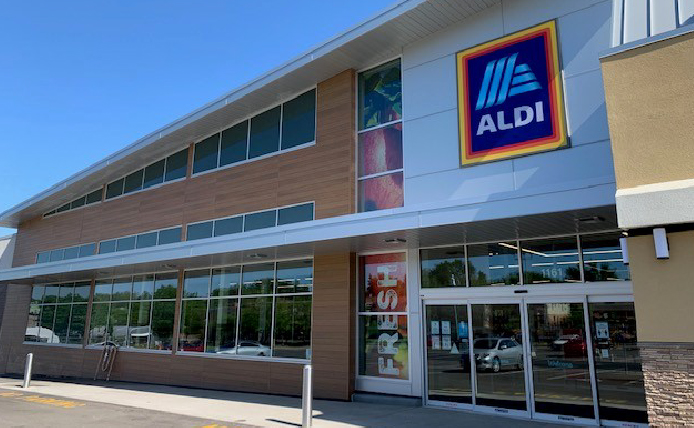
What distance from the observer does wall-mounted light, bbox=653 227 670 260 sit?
5578mm

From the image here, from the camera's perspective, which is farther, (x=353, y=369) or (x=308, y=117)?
(x=308, y=117)

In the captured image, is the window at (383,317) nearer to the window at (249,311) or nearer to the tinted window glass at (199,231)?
the window at (249,311)

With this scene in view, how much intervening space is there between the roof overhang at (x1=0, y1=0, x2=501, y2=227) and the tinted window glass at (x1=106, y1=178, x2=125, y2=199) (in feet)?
0.79

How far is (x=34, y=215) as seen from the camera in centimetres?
2459

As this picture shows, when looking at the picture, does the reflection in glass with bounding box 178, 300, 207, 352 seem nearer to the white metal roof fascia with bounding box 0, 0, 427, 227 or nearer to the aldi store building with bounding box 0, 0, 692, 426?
the aldi store building with bounding box 0, 0, 692, 426

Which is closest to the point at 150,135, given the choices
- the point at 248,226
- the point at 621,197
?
the point at 248,226

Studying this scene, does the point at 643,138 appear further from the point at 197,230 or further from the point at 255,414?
the point at 197,230

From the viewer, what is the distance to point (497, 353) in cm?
1022

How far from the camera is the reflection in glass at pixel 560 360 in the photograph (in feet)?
30.0

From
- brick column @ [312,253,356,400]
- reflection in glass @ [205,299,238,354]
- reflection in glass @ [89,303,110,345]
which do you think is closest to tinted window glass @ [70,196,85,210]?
reflection in glass @ [89,303,110,345]

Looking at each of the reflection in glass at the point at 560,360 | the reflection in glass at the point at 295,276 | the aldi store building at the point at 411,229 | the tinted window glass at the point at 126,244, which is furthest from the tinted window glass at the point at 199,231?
the reflection in glass at the point at 560,360

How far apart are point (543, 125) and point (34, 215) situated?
23766 mm

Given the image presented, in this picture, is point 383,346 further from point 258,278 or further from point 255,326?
point 258,278

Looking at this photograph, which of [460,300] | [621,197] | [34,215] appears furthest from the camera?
[34,215]
